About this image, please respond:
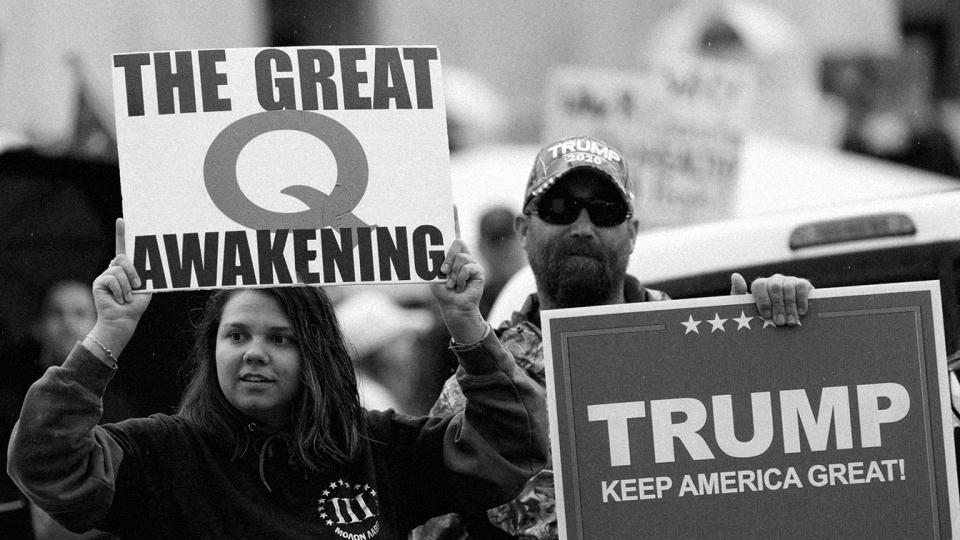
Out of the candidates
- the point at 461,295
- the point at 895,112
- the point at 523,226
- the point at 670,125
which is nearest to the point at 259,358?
the point at 461,295

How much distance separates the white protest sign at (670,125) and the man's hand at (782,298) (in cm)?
414

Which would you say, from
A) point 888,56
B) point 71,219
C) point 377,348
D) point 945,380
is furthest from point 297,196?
point 888,56

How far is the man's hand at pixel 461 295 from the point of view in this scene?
152 inches

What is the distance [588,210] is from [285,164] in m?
0.86

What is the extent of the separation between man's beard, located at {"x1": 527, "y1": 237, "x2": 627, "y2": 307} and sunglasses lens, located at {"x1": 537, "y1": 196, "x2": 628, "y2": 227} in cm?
7

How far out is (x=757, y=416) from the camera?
3.90 meters

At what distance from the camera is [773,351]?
3.92m

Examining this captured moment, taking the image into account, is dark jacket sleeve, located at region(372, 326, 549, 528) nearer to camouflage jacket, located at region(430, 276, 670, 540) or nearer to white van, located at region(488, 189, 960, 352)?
camouflage jacket, located at region(430, 276, 670, 540)

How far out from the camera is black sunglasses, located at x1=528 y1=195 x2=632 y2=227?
14.7 ft

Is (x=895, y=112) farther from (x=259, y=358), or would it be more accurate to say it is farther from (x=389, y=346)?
(x=259, y=358)

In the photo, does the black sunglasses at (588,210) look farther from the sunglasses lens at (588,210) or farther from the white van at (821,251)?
the white van at (821,251)

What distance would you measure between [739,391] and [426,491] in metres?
0.71

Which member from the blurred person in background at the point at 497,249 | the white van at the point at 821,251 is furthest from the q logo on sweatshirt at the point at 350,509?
the blurred person in background at the point at 497,249

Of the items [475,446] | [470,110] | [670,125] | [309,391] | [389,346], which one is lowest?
[475,446]
